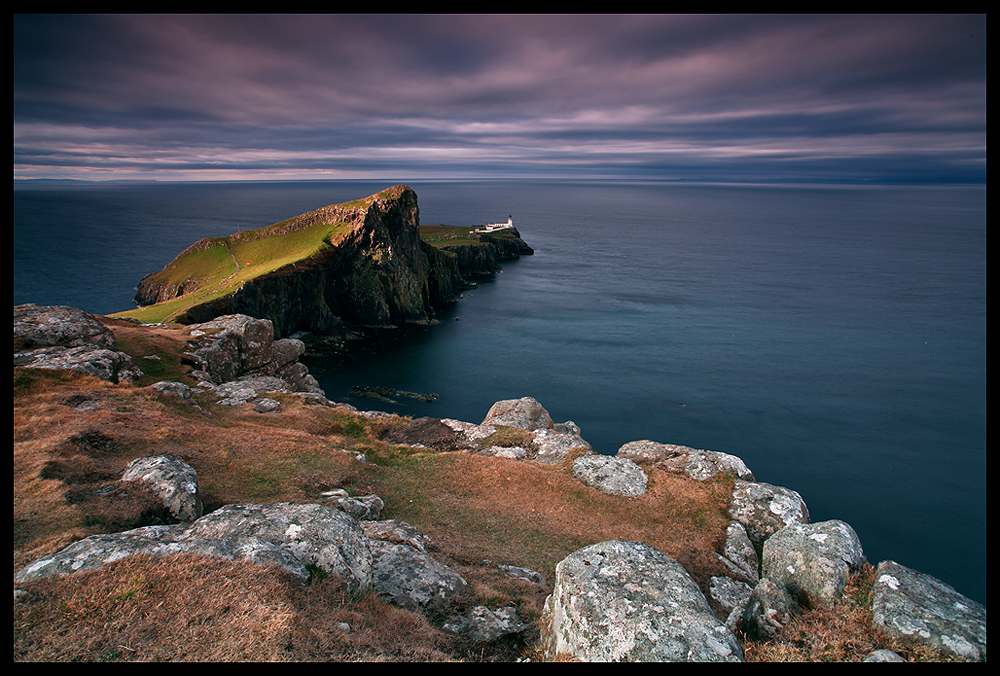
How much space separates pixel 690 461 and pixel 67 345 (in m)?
39.9

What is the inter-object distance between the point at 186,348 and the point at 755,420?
6576cm

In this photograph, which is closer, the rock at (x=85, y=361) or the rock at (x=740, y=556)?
the rock at (x=740, y=556)

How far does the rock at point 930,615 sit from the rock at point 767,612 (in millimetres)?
1931

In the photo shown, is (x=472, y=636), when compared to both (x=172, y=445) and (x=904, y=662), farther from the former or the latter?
(x=172, y=445)

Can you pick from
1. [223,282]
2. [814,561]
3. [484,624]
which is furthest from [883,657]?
[223,282]

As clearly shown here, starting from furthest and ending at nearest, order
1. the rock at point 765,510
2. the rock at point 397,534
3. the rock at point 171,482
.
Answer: the rock at point 765,510
the rock at point 397,534
the rock at point 171,482

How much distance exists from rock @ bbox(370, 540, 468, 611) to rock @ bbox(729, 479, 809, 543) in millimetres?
15625

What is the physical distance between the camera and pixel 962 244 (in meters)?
185

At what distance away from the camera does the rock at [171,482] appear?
47.0 feet

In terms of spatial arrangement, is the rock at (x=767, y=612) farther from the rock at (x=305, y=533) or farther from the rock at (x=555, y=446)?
the rock at (x=555, y=446)

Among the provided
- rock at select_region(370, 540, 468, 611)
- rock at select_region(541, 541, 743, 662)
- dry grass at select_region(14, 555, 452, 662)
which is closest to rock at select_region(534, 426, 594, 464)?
rock at select_region(370, 540, 468, 611)

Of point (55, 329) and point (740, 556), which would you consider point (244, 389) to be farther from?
point (740, 556)

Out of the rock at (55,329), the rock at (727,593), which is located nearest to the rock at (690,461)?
the rock at (727,593)

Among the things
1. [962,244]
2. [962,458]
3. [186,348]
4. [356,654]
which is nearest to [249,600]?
[356,654]
